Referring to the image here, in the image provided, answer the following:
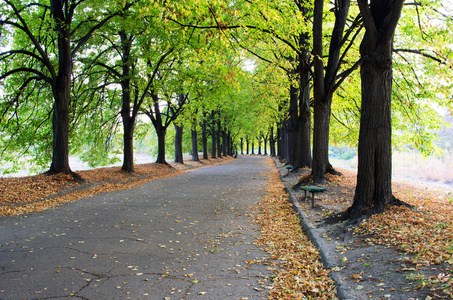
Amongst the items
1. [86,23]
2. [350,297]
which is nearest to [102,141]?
[86,23]

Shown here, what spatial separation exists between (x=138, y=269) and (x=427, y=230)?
4.40m

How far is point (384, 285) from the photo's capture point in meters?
3.59

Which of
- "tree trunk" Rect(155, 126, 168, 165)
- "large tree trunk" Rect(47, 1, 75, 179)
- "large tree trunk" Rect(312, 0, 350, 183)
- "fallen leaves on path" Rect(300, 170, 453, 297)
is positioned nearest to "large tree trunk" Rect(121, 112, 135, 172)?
"large tree trunk" Rect(47, 1, 75, 179)

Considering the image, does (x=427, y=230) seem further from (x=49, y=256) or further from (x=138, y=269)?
(x=49, y=256)

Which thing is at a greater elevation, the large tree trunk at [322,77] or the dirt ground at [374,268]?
the large tree trunk at [322,77]

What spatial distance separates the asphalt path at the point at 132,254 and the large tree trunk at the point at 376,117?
2.43 meters

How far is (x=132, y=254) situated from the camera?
16.8 ft

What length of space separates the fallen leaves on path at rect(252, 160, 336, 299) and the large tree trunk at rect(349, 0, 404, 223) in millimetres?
1333

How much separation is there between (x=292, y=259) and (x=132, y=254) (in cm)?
253

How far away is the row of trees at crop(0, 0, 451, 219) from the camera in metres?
6.47

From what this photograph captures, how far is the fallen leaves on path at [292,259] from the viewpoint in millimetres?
3848

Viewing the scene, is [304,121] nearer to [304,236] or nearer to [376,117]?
[376,117]

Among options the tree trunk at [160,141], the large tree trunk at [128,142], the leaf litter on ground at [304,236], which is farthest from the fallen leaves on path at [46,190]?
the tree trunk at [160,141]

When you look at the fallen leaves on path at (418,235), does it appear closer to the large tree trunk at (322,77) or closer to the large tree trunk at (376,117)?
the large tree trunk at (376,117)
